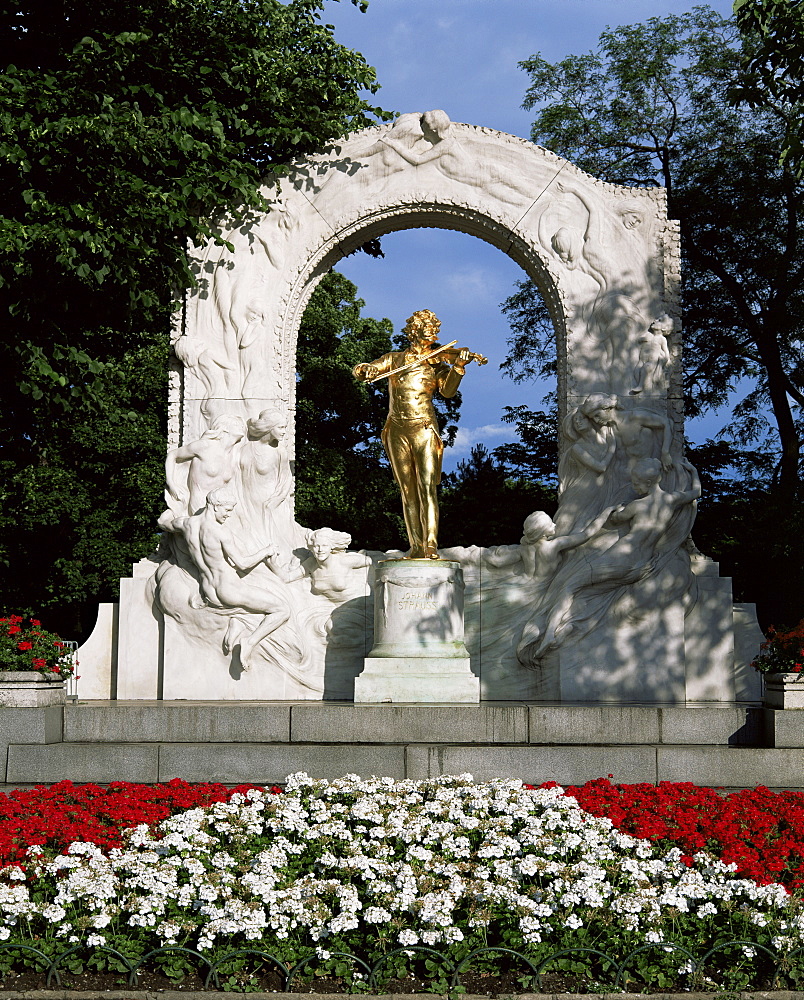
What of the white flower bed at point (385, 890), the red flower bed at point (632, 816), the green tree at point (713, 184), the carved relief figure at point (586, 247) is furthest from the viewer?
the green tree at point (713, 184)

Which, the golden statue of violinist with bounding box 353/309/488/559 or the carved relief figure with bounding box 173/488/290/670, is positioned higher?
the golden statue of violinist with bounding box 353/309/488/559

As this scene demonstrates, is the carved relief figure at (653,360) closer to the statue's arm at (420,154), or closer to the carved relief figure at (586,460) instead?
the carved relief figure at (586,460)

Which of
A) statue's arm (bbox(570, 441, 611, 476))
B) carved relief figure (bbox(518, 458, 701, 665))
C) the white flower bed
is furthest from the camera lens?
statue's arm (bbox(570, 441, 611, 476))

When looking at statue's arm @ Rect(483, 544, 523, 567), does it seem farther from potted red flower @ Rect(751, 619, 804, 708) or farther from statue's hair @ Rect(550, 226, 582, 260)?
statue's hair @ Rect(550, 226, 582, 260)

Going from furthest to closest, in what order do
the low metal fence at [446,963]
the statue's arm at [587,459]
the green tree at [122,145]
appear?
the statue's arm at [587,459], the green tree at [122,145], the low metal fence at [446,963]

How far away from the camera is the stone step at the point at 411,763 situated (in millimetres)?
8461

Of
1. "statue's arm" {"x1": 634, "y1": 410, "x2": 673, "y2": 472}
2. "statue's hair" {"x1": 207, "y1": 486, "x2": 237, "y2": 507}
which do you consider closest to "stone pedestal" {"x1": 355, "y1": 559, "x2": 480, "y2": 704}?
"statue's hair" {"x1": 207, "y1": 486, "x2": 237, "y2": 507}

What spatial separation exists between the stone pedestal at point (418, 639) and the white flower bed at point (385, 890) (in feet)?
11.6

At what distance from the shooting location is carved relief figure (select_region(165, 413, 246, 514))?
11531mm

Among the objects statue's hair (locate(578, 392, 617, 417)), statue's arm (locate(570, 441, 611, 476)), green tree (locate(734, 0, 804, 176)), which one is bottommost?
statue's arm (locate(570, 441, 611, 476))

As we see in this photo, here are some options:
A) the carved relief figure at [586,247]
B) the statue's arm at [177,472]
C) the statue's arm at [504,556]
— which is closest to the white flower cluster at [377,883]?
the statue's arm at [504,556]

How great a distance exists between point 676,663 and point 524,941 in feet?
20.9

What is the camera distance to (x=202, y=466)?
37.8 ft

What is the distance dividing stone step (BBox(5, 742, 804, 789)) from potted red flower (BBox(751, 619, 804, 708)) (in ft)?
1.45
